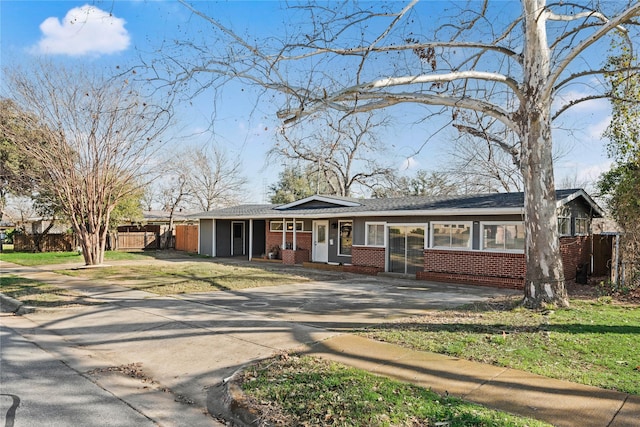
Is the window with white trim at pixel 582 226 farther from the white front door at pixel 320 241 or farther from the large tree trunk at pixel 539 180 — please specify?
the white front door at pixel 320 241

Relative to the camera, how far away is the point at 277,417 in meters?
3.84

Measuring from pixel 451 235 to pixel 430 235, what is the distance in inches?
31.5

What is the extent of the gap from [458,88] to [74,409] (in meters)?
9.34

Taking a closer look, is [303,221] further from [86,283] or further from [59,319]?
[59,319]

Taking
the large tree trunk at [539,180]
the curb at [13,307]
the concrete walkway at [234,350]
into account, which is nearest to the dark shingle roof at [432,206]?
the large tree trunk at [539,180]

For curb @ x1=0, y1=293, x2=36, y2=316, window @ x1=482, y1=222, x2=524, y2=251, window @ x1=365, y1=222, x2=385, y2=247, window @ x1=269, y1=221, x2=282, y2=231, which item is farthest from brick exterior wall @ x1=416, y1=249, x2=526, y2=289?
curb @ x1=0, y1=293, x2=36, y2=316

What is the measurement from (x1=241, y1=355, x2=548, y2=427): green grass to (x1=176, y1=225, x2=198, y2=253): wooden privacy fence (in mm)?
25207

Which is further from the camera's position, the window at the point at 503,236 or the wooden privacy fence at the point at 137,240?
the wooden privacy fence at the point at 137,240

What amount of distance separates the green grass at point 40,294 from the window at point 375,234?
1109cm

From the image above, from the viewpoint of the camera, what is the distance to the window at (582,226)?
16.9 m

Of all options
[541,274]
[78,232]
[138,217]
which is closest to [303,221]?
[78,232]

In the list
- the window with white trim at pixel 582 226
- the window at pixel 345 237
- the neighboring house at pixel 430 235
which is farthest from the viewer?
the window at pixel 345 237

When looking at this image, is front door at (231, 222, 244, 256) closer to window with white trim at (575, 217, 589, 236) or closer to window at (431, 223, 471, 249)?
window at (431, 223, 471, 249)

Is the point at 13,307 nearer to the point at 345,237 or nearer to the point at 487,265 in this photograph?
the point at 345,237
